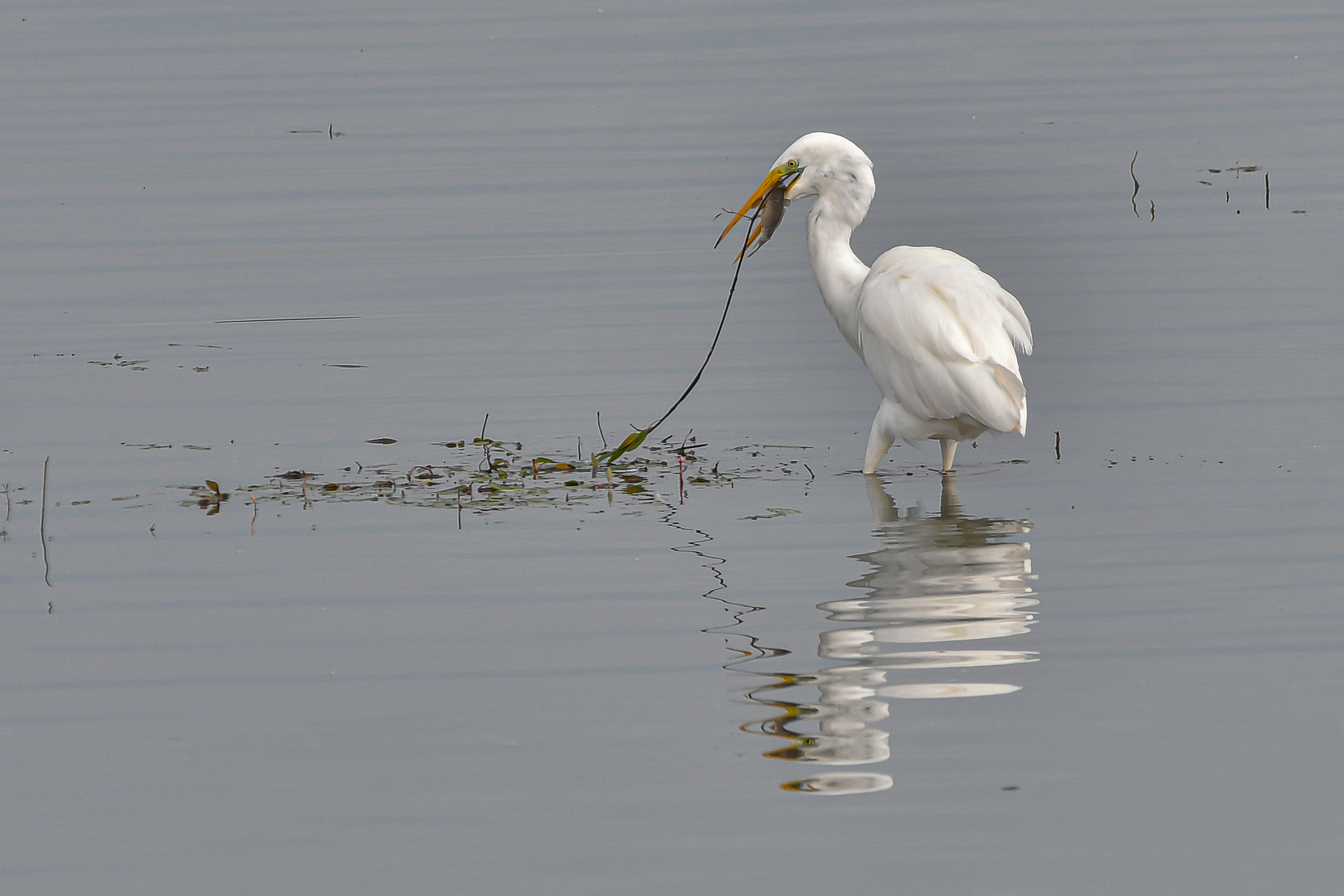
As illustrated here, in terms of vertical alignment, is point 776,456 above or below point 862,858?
above

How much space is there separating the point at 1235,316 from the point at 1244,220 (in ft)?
8.67

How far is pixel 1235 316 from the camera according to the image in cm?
1150

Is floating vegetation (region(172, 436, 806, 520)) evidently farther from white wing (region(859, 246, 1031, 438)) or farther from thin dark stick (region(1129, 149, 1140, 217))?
thin dark stick (region(1129, 149, 1140, 217))

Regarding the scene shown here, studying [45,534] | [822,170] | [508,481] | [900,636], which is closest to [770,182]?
[822,170]

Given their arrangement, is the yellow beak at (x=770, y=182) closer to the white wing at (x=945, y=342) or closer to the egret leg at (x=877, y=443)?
the white wing at (x=945, y=342)

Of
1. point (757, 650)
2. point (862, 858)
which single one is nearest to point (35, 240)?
point (757, 650)

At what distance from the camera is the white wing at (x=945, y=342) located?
28.0ft

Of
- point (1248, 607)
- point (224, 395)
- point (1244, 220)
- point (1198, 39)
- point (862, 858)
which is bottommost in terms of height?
point (862, 858)

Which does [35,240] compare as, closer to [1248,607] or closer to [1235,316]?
[1235,316]

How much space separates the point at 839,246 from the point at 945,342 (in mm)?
1198

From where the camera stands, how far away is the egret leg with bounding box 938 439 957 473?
30.0 feet

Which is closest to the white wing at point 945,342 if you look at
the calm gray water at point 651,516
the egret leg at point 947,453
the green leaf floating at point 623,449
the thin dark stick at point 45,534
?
the egret leg at point 947,453

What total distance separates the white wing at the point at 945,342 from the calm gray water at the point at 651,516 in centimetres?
42

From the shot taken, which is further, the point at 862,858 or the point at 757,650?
the point at 757,650
